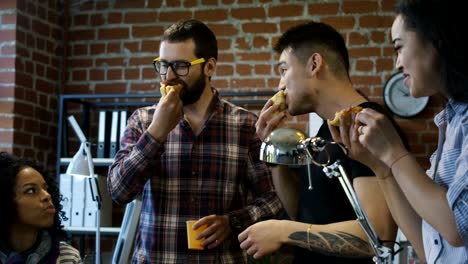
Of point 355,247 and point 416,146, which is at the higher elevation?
point 416,146

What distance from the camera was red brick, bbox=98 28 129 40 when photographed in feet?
14.9

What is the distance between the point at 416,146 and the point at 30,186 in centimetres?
241

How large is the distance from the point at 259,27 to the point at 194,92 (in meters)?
2.09

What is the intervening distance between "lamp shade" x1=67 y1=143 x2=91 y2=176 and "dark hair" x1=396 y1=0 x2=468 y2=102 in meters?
2.66

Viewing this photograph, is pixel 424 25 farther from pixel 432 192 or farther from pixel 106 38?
pixel 106 38

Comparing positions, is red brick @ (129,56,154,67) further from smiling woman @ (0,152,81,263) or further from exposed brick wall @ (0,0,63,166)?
smiling woman @ (0,152,81,263)

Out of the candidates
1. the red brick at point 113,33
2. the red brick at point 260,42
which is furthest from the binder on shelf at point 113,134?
the red brick at point 260,42

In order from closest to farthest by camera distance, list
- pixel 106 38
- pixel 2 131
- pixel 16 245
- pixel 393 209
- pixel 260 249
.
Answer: pixel 393 209 < pixel 260 249 < pixel 16 245 < pixel 2 131 < pixel 106 38

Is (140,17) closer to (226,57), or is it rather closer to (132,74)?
(132,74)

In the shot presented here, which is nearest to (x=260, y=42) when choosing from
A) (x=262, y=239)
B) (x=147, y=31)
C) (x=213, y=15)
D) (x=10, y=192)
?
(x=213, y=15)

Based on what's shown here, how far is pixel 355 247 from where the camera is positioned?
1.78 metres

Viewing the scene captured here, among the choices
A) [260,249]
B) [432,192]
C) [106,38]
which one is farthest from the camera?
[106,38]

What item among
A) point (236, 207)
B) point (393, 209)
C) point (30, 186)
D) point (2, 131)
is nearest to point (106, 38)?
point (2, 131)

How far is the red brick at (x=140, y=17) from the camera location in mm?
4523
